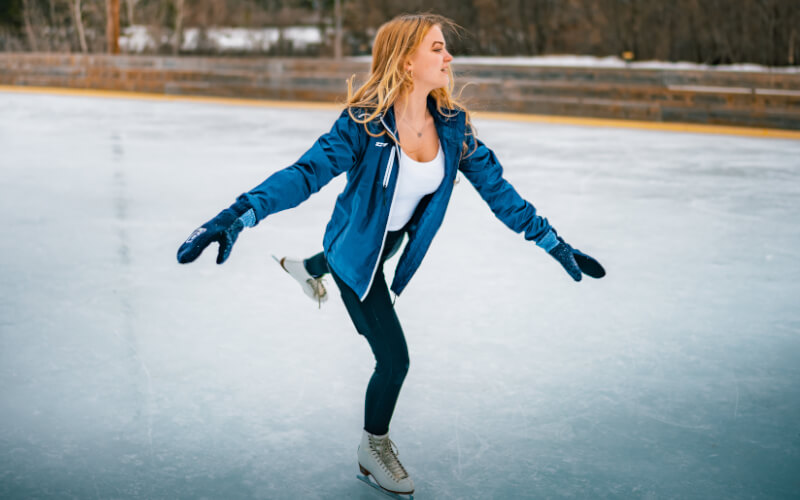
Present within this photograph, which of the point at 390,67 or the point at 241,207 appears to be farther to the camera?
the point at 390,67

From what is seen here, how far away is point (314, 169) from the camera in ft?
7.44

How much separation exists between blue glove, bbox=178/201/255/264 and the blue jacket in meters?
0.03

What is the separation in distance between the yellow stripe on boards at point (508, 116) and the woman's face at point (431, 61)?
24.7 ft

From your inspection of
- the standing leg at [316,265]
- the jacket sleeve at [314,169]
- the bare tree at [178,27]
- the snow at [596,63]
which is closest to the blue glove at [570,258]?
the jacket sleeve at [314,169]

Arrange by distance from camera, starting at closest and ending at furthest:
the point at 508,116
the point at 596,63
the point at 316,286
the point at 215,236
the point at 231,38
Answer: the point at 215,236
the point at 316,286
the point at 508,116
the point at 596,63
the point at 231,38

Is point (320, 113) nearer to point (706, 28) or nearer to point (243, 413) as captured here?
point (706, 28)

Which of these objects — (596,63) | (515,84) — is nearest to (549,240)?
(515,84)

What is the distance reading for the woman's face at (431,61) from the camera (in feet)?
7.73

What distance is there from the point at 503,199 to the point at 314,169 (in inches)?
24.6

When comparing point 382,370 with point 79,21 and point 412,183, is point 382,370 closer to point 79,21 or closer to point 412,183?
point 412,183

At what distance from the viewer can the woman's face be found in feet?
7.73

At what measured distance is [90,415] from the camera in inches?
115

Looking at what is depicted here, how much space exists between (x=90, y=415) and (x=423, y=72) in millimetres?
1616

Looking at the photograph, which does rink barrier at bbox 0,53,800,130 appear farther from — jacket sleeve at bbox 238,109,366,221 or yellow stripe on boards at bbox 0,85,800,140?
jacket sleeve at bbox 238,109,366,221
